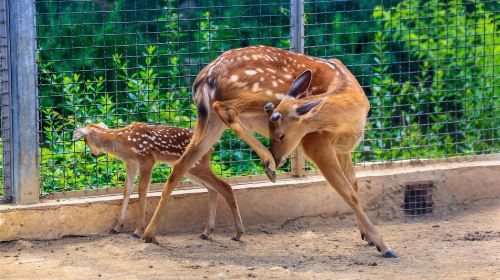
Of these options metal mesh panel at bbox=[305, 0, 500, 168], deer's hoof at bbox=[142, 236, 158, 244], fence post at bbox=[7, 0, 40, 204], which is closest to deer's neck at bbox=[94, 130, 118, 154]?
fence post at bbox=[7, 0, 40, 204]

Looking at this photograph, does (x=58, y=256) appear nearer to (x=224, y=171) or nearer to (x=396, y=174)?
(x=224, y=171)

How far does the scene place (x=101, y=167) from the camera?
9.54 meters

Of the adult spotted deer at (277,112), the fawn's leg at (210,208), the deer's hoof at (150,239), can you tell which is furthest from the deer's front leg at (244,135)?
the deer's hoof at (150,239)

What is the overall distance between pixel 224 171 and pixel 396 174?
5.54 feet

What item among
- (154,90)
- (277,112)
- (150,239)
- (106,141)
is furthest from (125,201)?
(277,112)

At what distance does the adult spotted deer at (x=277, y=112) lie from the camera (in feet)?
26.3

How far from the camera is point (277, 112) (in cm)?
789

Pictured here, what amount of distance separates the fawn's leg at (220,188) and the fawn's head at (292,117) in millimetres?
712

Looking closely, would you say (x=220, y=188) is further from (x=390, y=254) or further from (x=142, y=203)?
(x=390, y=254)

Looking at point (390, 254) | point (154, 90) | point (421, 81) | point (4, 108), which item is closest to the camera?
point (390, 254)

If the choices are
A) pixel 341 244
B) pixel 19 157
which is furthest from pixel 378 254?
pixel 19 157

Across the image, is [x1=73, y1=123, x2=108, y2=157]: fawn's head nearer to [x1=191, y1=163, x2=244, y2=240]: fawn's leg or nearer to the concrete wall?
the concrete wall

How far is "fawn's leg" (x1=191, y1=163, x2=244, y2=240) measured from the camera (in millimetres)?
8562

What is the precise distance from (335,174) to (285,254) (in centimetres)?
79
